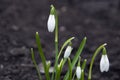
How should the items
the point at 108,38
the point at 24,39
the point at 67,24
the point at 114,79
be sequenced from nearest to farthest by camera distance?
the point at 114,79, the point at 24,39, the point at 108,38, the point at 67,24

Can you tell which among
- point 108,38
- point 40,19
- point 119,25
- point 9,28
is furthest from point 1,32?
point 119,25

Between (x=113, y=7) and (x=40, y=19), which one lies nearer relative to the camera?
→ (x=40, y=19)

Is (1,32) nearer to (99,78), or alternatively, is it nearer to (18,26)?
(18,26)

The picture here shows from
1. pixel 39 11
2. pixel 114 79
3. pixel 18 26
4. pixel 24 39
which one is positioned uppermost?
pixel 39 11

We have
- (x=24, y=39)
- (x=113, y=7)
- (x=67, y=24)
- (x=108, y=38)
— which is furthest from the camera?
(x=113, y=7)

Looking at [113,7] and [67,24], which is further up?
[113,7]

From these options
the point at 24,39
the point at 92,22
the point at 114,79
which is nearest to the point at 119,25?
the point at 92,22

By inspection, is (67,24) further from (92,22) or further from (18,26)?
(18,26)
